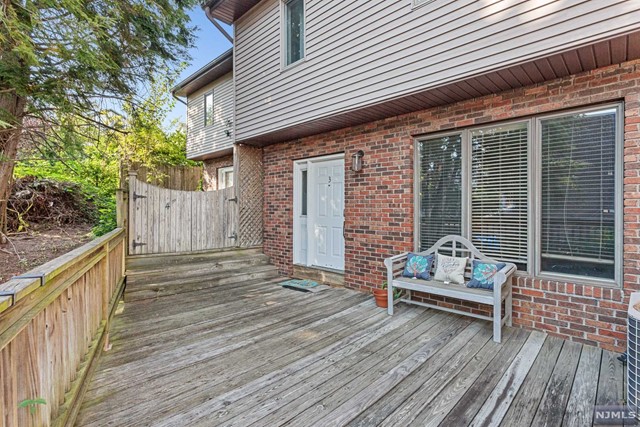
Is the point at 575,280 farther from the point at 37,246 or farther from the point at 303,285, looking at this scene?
the point at 37,246

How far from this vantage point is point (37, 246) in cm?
592

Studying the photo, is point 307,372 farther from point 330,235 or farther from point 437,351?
point 330,235

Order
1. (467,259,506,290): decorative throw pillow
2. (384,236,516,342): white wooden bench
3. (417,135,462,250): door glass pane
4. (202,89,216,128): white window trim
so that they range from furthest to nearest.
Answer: (202,89,216,128): white window trim
(417,135,462,250): door glass pane
(467,259,506,290): decorative throw pillow
(384,236,516,342): white wooden bench

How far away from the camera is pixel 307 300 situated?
4613mm

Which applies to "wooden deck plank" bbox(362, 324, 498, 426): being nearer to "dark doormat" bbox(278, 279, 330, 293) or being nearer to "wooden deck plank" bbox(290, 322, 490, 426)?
"wooden deck plank" bbox(290, 322, 490, 426)

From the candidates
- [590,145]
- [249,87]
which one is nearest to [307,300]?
[590,145]

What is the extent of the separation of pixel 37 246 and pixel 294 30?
622 centimetres

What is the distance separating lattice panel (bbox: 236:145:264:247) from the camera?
21.0ft

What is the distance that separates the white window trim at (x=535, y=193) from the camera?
2.95 m

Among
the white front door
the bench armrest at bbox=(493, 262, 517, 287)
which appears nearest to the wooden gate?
the white front door

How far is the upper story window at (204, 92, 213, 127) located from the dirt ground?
160 inches

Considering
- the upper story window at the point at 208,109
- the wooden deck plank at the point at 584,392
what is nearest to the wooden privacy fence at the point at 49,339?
the wooden deck plank at the point at 584,392

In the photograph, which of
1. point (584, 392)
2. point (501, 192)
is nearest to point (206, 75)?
point (501, 192)

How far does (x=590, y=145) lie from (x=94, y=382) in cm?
493
